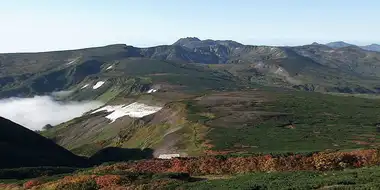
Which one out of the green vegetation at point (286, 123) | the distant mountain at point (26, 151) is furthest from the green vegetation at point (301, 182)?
the distant mountain at point (26, 151)

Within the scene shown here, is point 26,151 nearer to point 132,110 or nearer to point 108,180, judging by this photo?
point 108,180

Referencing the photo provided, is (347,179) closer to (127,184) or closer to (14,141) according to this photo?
(127,184)

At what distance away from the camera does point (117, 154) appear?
11019cm

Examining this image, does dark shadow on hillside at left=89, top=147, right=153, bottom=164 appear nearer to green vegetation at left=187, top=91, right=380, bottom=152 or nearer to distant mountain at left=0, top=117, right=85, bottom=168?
distant mountain at left=0, top=117, right=85, bottom=168

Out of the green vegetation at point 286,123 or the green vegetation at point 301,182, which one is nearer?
the green vegetation at point 301,182

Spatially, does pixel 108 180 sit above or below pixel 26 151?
above

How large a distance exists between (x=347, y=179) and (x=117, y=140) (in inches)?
3787

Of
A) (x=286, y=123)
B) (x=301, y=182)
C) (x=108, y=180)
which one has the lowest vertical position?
(x=286, y=123)

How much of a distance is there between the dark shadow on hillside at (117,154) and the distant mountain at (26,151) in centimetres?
629

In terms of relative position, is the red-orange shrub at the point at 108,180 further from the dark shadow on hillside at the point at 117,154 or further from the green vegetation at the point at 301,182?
the dark shadow on hillside at the point at 117,154

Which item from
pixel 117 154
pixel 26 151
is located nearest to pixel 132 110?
pixel 117 154

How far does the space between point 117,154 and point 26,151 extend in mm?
21959

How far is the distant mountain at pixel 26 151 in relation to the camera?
91.7m

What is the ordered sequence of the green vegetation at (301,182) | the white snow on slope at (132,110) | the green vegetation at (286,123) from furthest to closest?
1. the white snow on slope at (132,110)
2. the green vegetation at (286,123)
3. the green vegetation at (301,182)
